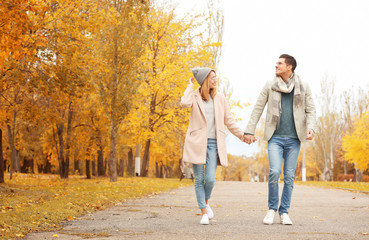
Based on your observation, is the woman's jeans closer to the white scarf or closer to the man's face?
the white scarf

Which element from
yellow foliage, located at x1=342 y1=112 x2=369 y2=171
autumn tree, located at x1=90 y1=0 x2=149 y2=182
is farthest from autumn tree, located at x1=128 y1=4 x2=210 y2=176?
yellow foliage, located at x1=342 y1=112 x2=369 y2=171

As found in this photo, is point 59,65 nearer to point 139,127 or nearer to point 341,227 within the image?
point 341,227

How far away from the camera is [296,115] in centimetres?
659

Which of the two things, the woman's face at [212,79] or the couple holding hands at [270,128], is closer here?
the couple holding hands at [270,128]

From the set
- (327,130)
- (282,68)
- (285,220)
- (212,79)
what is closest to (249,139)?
(212,79)

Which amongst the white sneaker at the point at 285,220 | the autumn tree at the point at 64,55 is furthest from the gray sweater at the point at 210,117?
the autumn tree at the point at 64,55

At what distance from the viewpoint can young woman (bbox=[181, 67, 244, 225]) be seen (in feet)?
21.6

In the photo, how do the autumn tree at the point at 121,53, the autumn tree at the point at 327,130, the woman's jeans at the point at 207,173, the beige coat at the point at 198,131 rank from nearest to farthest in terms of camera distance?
the beige coat at the point at 198,131
the woman's jeans at the point at 207,173
the autumn tree at the point at 121,53
the autumn tree at the point at 327,130

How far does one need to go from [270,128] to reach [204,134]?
36.4 inches

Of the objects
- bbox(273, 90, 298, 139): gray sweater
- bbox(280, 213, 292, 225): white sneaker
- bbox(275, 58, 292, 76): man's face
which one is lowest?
bbox(280, 213, 292, 225): white sneaker

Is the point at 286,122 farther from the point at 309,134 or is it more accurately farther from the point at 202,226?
the point at 202,226

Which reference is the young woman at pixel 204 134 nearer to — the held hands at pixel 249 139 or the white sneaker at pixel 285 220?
the held hands at pixel 249 139

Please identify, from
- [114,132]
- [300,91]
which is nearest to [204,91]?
[300,91]

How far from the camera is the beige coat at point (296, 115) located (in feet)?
21.5
